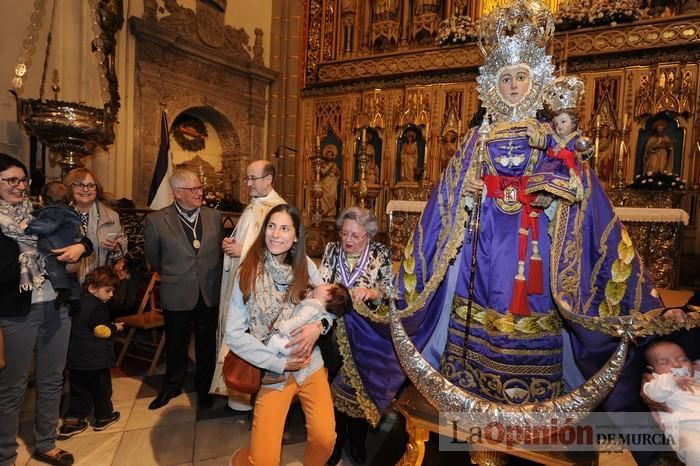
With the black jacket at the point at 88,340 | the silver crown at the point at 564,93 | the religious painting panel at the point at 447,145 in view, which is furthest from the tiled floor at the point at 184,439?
the religious painting panel at the point at 447,145

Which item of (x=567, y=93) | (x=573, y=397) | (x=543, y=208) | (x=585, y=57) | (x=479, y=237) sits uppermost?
(x=585, y=57)

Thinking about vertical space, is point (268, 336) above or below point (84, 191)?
below

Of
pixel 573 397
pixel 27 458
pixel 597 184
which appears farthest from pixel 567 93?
pixel 27 458

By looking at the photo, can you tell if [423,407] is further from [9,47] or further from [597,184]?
[9,47]

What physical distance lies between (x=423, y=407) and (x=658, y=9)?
9.66 m

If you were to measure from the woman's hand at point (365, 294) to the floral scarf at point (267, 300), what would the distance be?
511 millimetres

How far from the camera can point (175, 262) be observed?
11.4ft

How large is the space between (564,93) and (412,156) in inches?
299

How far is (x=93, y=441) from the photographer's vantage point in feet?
9.87

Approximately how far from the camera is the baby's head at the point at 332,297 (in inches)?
87.3

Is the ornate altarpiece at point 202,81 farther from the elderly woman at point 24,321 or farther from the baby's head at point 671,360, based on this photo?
the baby's head at point 671,360

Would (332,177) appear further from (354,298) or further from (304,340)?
(304,340)

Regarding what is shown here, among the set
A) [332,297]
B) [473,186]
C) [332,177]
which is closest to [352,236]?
[332,297]

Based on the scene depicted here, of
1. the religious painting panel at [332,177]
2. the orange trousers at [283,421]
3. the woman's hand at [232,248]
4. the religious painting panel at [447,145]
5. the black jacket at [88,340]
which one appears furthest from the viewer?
the religious painting panel at [332,177]
